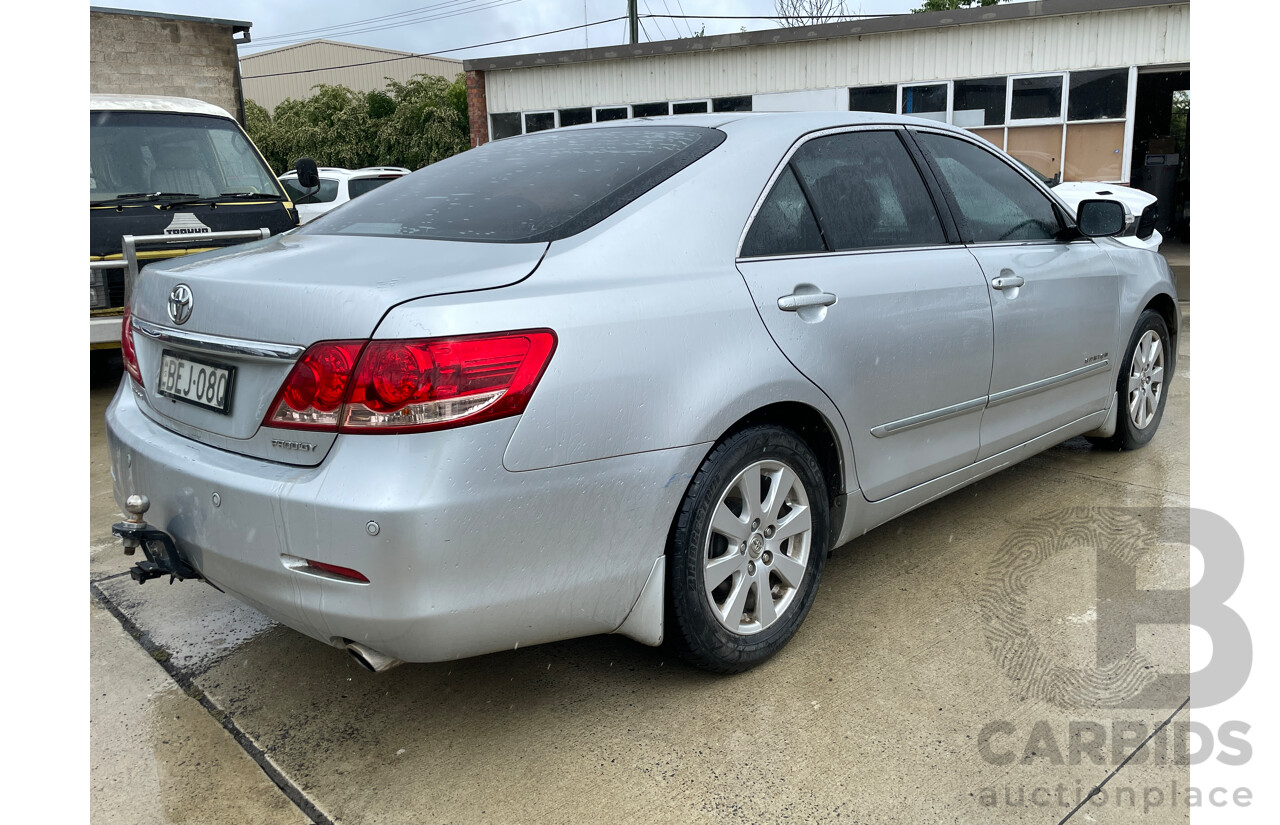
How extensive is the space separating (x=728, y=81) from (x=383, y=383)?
16.7 m

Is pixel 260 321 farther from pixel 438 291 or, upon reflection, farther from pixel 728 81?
pixel 728 81

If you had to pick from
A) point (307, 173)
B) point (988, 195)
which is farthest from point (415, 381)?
point (307, 173)

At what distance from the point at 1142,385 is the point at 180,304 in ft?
13.5

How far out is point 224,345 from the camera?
2.30m

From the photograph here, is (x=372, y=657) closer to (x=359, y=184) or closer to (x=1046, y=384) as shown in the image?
(x=1046, y=384)

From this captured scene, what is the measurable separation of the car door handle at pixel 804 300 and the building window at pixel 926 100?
46.1ft

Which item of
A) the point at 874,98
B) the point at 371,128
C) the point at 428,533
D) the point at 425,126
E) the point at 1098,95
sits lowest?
the point at 428,533

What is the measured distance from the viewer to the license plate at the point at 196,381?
233 cm

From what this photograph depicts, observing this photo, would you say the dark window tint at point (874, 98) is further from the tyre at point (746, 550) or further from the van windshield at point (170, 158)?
the tyre at point (746, 550)

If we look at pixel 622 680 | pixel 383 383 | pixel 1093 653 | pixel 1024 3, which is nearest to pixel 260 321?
pixel 383 383

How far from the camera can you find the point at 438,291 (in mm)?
2125

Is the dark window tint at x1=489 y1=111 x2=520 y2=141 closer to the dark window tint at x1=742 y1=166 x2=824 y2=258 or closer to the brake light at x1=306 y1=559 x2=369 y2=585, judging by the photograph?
the dark window tint at x1=742 y1=166 x2=824 y2=258

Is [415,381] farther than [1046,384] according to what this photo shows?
No

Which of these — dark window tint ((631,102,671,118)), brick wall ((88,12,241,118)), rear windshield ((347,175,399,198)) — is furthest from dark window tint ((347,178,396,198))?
dark window tint ((631,102,671,118))
